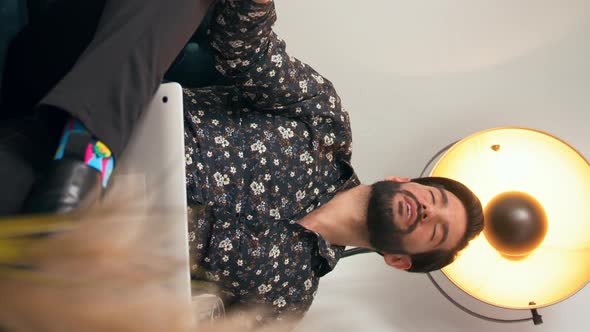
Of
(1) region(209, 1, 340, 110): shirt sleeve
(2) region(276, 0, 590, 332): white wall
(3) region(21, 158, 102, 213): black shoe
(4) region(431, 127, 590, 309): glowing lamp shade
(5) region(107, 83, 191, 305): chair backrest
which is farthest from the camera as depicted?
(2) region(276, 0, 590, 332): white wall

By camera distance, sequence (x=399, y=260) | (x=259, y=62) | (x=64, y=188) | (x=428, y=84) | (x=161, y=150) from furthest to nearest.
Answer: (x=428, y=84) → (x=399, y=260) → (x=259, y=62) → (x=161, y=150) → (x=64, y=188)

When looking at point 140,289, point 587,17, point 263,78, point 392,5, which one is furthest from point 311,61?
point 140,289

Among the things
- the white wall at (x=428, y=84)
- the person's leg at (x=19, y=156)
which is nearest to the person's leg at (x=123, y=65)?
the person's leg at (x=19, y=156)

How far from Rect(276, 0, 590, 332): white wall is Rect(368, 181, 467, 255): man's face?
0.31 meters

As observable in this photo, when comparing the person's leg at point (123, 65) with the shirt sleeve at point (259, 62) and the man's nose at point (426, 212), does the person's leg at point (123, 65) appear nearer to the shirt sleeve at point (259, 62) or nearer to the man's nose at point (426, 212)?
the shirt sleeve at point (259, 62)

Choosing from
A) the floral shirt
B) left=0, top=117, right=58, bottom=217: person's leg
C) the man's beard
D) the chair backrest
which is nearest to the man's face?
the man's beard

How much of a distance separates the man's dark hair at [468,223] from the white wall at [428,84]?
10.4 inches

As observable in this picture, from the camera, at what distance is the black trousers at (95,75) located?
0.64 metres

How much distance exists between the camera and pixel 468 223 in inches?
48.7

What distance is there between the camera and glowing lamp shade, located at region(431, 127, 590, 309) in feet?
3.90

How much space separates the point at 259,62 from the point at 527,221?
0.71m

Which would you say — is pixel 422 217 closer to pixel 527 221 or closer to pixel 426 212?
pixel 426 212

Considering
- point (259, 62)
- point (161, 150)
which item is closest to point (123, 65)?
point (161, 150)

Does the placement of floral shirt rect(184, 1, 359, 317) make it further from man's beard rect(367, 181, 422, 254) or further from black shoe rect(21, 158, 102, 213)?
black shoe rect(21, 158, 102, 213)
